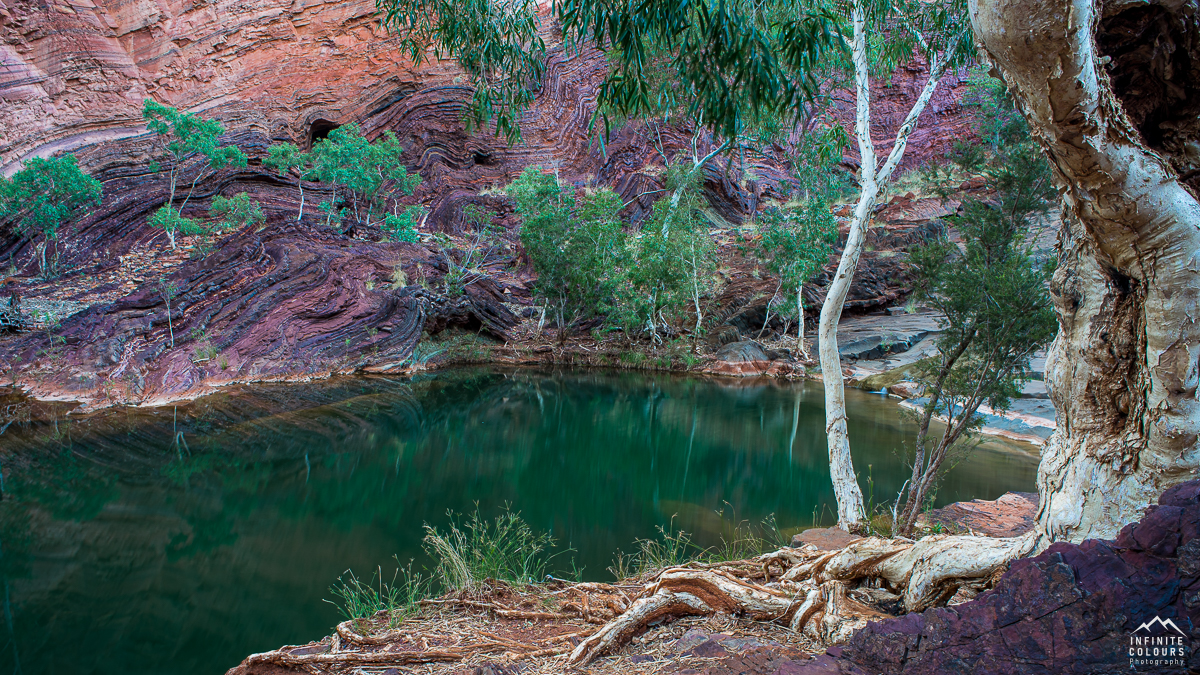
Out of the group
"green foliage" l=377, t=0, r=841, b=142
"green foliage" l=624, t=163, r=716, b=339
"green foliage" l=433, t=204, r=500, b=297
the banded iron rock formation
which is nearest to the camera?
"green foliage" l=377, t=0, r=841, b=142

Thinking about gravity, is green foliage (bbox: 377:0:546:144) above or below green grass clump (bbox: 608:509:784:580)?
above

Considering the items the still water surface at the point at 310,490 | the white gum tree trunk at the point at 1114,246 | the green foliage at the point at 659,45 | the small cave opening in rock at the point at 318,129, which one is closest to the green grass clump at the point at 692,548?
the still water surface at the point at 310,490

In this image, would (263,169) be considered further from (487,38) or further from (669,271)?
(487,38)

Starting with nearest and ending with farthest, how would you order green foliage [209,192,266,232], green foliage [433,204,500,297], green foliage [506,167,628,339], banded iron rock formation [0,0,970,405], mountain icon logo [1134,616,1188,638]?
mountain icon logo [1134,616,1188,638] → banded iron rock formation [0,0,970,405] → green foliage [209,192,266,232] → green foliage [506,167,628,339] → green foliage [433,204,500,297]

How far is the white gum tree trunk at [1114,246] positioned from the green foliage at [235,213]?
17.0m

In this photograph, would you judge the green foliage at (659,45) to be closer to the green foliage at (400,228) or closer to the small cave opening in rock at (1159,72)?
the small cave opening in rock at (1159,72)

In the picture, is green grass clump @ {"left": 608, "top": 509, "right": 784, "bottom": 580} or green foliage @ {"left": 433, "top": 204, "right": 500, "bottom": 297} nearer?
green grass clump @ {"left": 608, "top": 509, "right": 784, "bottom": 580}

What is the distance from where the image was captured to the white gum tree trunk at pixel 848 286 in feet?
13.9

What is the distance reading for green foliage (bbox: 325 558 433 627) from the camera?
11.0 feet

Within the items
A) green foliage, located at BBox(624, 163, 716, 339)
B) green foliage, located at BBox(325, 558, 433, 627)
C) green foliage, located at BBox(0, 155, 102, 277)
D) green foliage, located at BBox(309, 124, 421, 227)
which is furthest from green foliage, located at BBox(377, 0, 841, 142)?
green foliage, located at BBox(309, 124, 421, 227)

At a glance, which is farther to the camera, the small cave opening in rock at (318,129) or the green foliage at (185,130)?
the small cave opening in rock at (318,129)

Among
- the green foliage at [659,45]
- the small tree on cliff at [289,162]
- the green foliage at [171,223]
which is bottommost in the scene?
the green foliage at [171,223]

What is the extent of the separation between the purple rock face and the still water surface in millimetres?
3549

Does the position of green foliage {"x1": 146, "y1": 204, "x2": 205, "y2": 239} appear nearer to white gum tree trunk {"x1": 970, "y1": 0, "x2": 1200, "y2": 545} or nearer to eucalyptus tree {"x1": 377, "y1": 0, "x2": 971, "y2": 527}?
eucalyptus tree {"x1": 377, "y1": 0, "x2": 971, "y2": 527}
